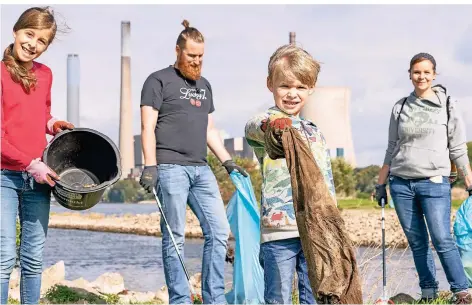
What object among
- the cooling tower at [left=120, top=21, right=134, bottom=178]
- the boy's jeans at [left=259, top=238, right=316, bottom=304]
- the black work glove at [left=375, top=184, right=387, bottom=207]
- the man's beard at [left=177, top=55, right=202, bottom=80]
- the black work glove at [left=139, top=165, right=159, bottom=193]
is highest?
the cooling tower at [left=120, top=21, right=134, bottom=178]

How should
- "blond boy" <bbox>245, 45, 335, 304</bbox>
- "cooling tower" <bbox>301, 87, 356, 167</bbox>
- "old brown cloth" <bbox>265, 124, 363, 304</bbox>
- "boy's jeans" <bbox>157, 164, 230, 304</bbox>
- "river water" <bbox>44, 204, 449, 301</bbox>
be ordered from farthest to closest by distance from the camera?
1. "cooling tower" <bbox>301, 87, 356, 167</bbox>
2. "river water" <bbox>44, 204, 449, 301</bbox>
3. "boy's jeans" <bbox>157, 164, 230, 304</bbox>
4. "blond boy" <bbox>245, 45, 335, 304</bbox>
5. "old brown cloth" <bbox>265, 124, 363, 304</bbox>

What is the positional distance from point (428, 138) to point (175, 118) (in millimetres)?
1579

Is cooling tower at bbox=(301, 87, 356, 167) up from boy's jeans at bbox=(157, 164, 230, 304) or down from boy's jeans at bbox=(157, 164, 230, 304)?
up

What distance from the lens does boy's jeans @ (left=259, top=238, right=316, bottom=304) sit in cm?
364

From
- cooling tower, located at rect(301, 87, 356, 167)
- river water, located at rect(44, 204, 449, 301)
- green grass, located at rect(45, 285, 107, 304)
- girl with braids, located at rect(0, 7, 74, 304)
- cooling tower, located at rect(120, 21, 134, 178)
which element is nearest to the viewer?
girl with braids, located at rect(0, 7, 74, 304)

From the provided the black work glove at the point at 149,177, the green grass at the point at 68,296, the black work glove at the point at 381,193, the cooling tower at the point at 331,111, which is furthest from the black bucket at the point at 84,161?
the cooling tower at the point at 331,111

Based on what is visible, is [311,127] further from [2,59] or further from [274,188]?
[2,59]

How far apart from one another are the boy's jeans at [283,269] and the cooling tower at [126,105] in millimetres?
72301

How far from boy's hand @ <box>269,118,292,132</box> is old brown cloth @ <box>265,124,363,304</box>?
22 millimetres

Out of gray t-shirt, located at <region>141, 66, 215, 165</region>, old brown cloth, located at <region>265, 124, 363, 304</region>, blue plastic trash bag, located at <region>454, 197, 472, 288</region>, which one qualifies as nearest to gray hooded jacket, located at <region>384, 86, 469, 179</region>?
blue plastic trash bag, located at <region>454, 197, 472, 288</region>

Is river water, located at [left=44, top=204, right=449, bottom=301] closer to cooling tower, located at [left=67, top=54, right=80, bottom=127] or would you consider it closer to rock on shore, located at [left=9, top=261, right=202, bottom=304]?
rock on shore, located at [left=9, top=261, right=202, bottom=304]

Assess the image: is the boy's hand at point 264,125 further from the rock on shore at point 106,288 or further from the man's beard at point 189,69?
the rock on shore at point 106,288

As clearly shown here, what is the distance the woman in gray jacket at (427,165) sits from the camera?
17.4ft

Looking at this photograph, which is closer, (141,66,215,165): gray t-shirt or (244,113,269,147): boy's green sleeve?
(244,113,269,147): boy's green sleeve
